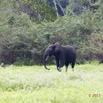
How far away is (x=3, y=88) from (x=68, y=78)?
275 cm

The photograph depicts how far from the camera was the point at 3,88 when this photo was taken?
8.20 metres

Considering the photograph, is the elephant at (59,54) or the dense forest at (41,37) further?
the dense forest at (41,37)

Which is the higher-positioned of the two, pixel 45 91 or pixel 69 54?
pixel 45 91

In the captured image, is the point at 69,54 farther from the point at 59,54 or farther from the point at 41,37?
the point at 41,37

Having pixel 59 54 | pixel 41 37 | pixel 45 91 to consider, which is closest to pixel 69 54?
pixel 59 54

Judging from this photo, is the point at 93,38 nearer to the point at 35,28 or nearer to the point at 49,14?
the point at 35,28

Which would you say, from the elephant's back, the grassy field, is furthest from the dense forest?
the grassy field

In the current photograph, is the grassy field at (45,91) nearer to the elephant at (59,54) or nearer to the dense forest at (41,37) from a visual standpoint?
the elephant at (59,54)

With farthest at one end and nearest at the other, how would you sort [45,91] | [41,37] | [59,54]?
[41,37], [59,54], [45,91]

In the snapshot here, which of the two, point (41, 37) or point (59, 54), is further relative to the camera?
point (41, 37)


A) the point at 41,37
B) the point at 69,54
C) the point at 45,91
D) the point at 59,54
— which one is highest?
the point at 45,91

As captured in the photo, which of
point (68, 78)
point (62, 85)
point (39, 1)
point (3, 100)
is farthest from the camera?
point (39, 1)

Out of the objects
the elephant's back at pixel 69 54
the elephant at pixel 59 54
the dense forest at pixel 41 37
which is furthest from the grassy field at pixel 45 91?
the dense forest at pixel 41 37

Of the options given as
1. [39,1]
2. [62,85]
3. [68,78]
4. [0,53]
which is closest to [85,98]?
[62,85]
